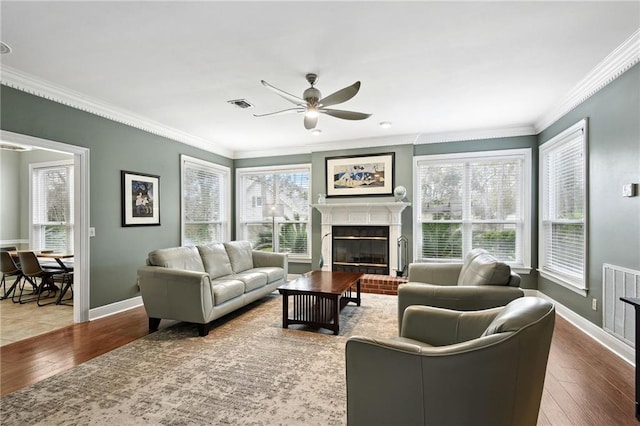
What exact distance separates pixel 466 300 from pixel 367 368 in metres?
1.57

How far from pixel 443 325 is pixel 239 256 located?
361cm

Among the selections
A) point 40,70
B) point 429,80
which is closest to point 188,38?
point 40,70

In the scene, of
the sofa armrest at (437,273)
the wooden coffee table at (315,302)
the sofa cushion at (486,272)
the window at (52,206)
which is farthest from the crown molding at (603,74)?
the window at (52,206)

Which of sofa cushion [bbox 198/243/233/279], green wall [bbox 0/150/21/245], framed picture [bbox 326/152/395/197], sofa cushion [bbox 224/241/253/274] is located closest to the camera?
sofa cushion [bbox 198/243/233/279]

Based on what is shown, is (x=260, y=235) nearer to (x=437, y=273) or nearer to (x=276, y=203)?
(x=276, y=203)

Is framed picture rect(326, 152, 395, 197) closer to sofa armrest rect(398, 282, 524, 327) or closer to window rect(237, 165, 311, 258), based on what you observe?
window rect(237, 165, 311, 258)

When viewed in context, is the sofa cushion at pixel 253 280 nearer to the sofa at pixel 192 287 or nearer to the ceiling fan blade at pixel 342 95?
the sofa at pixel 192 287

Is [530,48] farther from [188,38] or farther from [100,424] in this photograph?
[100,424]

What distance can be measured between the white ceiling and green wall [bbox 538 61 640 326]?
1.26ft

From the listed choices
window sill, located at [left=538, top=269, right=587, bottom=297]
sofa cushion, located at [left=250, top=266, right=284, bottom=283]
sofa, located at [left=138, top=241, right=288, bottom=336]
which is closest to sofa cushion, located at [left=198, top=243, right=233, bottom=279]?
sofa, located at [left=138, top=241, right=288, bottom=336]

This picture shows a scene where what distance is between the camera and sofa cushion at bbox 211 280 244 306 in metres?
3.53

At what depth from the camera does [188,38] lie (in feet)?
8.25

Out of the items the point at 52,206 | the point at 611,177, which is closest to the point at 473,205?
the point at 611,177

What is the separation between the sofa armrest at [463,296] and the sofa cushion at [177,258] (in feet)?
8.56
